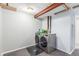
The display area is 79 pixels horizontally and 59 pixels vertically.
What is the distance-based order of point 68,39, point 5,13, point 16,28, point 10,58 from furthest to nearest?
point 68,39 < point 16,28 < point 5,13 < point 10,58

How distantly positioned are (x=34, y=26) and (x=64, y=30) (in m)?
0.65

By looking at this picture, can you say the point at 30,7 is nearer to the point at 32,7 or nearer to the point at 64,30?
the point at 32,7

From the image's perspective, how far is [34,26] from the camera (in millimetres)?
1373

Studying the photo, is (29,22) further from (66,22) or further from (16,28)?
(66,22)

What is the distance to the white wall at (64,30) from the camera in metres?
1.40

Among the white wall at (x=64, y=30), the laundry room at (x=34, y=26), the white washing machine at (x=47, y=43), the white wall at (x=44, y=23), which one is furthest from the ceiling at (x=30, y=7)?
the white washing machine at (x=47, y=43)

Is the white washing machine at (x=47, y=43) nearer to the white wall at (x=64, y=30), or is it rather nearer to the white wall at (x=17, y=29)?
the white wall at (x=64, y=30)

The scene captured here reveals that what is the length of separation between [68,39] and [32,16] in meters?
0.97

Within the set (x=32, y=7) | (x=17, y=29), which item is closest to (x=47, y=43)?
(x=17, y=29)

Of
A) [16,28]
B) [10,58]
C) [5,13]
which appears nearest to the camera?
[10,58]

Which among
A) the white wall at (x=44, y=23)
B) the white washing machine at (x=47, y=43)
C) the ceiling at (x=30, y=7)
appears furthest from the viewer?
the white washing machine at (x=47, y=43)

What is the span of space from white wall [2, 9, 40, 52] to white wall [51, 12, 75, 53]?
398mm

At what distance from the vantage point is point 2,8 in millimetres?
1142

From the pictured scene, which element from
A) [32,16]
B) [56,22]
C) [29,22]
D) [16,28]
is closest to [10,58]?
[16,28]
